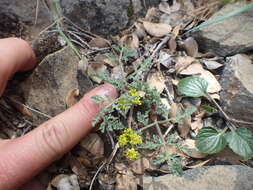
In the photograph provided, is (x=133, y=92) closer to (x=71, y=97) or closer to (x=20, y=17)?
(x=71, y=97)

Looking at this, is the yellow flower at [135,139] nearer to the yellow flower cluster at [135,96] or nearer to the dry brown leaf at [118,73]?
the yellow flower cluster at [135,96]

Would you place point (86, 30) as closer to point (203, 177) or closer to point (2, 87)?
point (2, 87)

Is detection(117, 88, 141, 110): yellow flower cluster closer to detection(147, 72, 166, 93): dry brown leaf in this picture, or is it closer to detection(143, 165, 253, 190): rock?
detection(147, 72, 166, 93): dry brown leaf

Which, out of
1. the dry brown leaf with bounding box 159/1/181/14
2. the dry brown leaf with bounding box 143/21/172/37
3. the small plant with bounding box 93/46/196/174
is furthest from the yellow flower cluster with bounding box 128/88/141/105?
the dry brown leaf with bounding box 159/1/181/14

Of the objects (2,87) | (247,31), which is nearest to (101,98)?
(2,87)

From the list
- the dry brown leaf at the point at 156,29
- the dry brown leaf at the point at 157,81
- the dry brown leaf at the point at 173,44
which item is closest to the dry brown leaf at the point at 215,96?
the dry brown leaf at the point at 157,81

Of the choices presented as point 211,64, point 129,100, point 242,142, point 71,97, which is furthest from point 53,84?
point 242,142

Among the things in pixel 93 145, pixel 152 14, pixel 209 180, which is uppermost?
pixel 152 14
